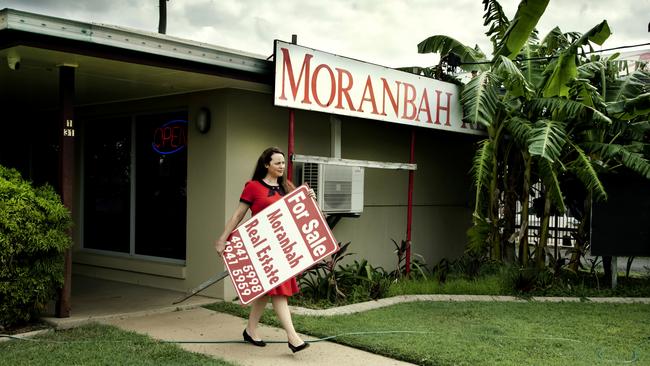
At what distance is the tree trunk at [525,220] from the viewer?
32.7 ft

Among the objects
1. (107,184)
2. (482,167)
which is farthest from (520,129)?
(107,184)

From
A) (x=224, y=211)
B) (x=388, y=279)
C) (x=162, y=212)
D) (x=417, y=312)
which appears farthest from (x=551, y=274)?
(x=162, y=212)

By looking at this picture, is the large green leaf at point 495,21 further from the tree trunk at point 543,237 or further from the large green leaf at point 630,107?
the tree trunk at point 543,237

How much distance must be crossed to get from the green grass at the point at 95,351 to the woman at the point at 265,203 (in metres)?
0.60

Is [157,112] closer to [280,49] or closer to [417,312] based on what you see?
[280,49]

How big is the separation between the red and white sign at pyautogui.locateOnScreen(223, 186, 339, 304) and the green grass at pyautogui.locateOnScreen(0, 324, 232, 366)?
2.52 feet

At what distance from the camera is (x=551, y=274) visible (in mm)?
9672

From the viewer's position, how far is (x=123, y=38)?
6.20m

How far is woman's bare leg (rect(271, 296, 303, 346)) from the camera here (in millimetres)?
5457

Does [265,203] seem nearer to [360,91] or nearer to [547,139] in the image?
[360,91]

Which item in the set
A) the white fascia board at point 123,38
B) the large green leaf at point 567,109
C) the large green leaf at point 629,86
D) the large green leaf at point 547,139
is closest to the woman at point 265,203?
the white fascia board at point 123,38

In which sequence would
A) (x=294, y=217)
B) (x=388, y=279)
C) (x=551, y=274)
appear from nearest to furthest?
(x=294, y=217), (x=388, y=279), (x=551, y=274)

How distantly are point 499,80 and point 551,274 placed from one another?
2.95 metres

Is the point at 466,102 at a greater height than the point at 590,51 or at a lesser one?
lesser
